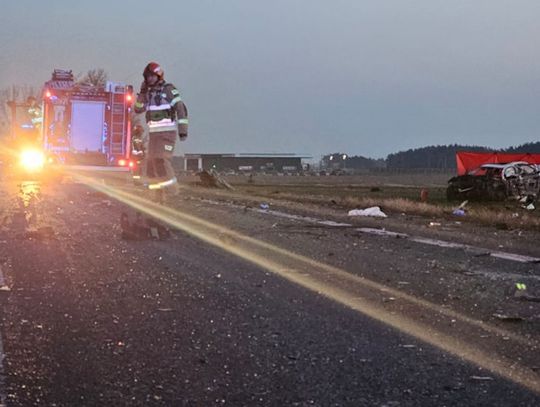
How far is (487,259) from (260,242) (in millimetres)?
2417

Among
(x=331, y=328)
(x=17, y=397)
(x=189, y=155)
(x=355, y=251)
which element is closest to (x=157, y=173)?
(x=355, y=251)

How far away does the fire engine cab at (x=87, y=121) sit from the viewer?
1870cm

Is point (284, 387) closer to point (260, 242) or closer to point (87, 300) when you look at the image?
point (87, 300)

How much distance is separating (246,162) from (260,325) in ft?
394

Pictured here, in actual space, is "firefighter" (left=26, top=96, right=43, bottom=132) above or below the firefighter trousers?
above

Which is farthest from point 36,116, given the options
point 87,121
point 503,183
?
point 503,183

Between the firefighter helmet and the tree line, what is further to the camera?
the tree line

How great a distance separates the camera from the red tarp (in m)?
23.6

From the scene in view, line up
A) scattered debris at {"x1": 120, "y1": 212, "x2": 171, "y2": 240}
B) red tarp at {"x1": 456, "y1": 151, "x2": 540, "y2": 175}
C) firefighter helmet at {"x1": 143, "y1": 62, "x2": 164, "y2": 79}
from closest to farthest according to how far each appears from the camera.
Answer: scattered debris at {"x1": 120, "y1": 212, "x2": 171, "y2": 240} → firefighter helmet at {"x1": 143, "y1": 62, "x2": 164, "y2": 79} → red tarp at {"x1": 456, "y1": 151, "x2": 540, "y2": 175}

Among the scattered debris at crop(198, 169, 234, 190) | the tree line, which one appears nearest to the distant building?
the tree line

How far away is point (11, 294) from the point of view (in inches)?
162

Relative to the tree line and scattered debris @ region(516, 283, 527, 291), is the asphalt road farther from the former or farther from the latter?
the tree line

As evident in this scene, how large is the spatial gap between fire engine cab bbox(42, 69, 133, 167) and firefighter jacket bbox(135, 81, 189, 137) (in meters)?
9.26

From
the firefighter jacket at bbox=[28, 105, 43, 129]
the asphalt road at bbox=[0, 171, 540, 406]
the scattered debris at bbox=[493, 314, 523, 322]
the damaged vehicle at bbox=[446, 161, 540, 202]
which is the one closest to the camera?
the asphalt road at bbox=[0, 171, 540, 406]
